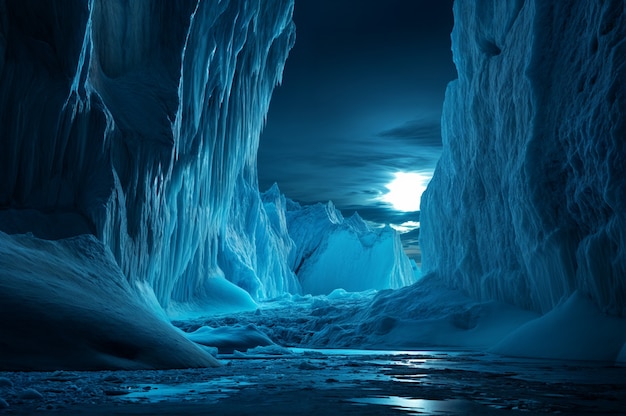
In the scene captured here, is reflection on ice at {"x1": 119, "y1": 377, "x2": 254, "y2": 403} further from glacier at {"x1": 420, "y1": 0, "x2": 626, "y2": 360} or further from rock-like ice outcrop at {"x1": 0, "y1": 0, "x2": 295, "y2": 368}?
glacier at {"x1": 420, "y1": 0, "x2": 626, "y2": 360}

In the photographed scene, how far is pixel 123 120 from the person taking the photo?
13.8 m

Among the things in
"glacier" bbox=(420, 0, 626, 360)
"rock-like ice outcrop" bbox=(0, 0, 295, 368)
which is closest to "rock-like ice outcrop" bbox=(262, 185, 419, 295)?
"rock-like ice outcrop" bbox=(0, 0, 295, 368)

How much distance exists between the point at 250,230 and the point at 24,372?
40.5m

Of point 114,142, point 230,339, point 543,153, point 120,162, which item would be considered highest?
Answer: point 114,142

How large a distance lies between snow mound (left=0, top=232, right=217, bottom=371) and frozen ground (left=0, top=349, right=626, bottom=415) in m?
0.43

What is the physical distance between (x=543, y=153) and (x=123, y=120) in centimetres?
1013

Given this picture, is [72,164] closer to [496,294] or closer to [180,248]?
[180,248]

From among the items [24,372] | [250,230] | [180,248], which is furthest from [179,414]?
[250,230]

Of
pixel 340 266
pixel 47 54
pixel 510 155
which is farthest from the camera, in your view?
pixel 340 266

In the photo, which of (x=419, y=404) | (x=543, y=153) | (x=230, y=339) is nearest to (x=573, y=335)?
(x=543, y=153)

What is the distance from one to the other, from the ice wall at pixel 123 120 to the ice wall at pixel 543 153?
Answer: 29.4ft

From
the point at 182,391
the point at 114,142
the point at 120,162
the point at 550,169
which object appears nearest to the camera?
the point at 182,391

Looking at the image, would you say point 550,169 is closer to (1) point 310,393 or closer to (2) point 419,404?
(1) point 310,393

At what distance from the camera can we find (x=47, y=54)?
1060 cm
